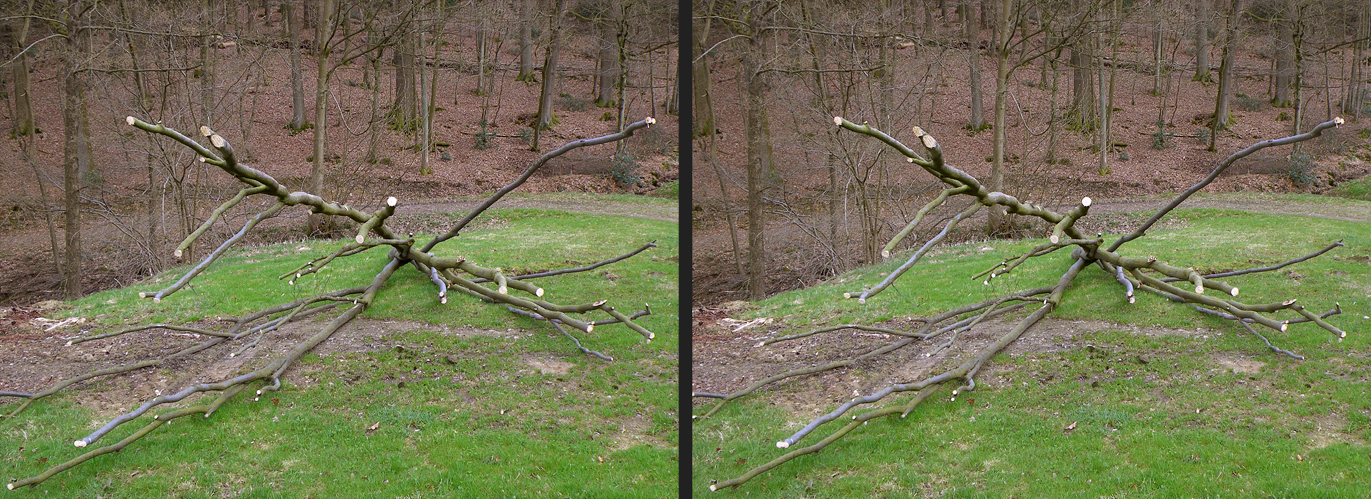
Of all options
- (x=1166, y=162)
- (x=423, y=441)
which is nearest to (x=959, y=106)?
(x=1166, y=162)

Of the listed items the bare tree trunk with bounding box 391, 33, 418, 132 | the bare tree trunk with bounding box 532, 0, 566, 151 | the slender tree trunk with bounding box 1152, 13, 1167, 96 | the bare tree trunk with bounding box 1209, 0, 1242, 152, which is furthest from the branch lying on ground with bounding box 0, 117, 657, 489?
the bare tree trunk with bounding box 1209, 0, 1242, 152

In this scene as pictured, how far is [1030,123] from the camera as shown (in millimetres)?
5180

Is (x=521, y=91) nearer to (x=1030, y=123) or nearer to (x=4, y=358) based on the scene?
(x=4, y=358)

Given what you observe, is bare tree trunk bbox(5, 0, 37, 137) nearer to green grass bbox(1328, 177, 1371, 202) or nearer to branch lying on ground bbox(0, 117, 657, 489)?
branch lying on ground bbox(0, 117, 657, 489)

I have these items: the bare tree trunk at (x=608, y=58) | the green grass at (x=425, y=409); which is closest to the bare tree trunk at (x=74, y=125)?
the green grass at (x=425, y=409)

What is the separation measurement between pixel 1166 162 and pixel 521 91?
3.55 meters

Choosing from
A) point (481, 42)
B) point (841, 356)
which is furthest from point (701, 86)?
point (841, 356)

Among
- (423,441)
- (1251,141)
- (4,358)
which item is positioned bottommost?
(423,441)

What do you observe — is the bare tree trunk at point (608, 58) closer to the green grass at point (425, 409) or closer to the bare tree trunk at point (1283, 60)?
the green grass at point (425, 409)

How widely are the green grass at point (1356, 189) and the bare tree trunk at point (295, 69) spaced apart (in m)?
4.99

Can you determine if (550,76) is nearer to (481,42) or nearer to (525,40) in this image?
(525,40)

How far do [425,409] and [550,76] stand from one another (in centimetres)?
181

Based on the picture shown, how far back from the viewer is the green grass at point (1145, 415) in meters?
2.70

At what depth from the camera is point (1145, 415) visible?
9.59 feet
